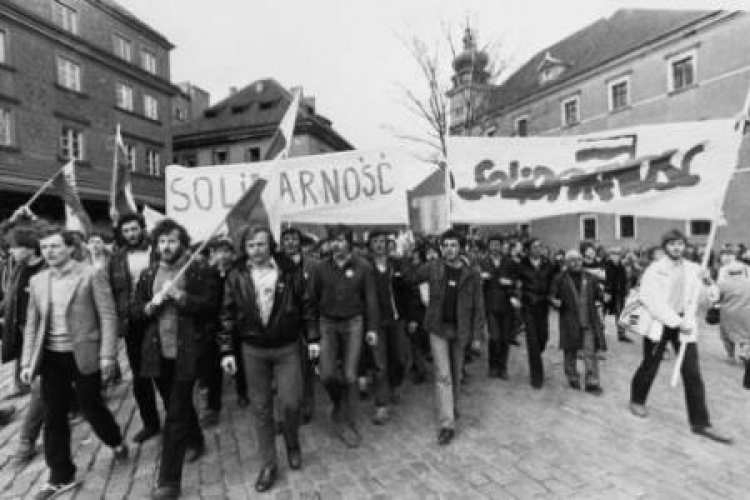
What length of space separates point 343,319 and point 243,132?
112ft

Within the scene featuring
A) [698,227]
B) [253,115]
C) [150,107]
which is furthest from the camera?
[253,115]

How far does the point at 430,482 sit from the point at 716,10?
93.1 ft

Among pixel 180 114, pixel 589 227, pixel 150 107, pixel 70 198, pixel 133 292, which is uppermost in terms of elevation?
pixel 180 114

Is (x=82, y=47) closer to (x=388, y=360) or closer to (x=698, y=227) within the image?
(x=388, y=360)

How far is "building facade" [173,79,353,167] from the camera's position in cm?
3453

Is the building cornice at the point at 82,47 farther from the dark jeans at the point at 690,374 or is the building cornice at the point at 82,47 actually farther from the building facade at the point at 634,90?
the dark jeans at the point at 690,374

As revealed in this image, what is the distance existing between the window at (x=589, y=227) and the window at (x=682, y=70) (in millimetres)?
8273

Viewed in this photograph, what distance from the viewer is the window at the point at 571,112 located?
28.8 meters

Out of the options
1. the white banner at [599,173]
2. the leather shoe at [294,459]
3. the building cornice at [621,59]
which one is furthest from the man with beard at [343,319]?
the building cornice at [621,59]

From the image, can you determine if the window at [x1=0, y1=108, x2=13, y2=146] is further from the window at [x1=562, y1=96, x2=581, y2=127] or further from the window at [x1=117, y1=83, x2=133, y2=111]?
the window at [x1=562, y1=96, x2=581, y2=127]

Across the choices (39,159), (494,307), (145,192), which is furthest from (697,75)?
(39,159)

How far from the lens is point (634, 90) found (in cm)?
2528

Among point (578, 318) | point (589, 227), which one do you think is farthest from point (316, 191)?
point (589, 227)

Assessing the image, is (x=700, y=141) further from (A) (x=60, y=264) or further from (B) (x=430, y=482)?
(A) (x=60, y=264)
